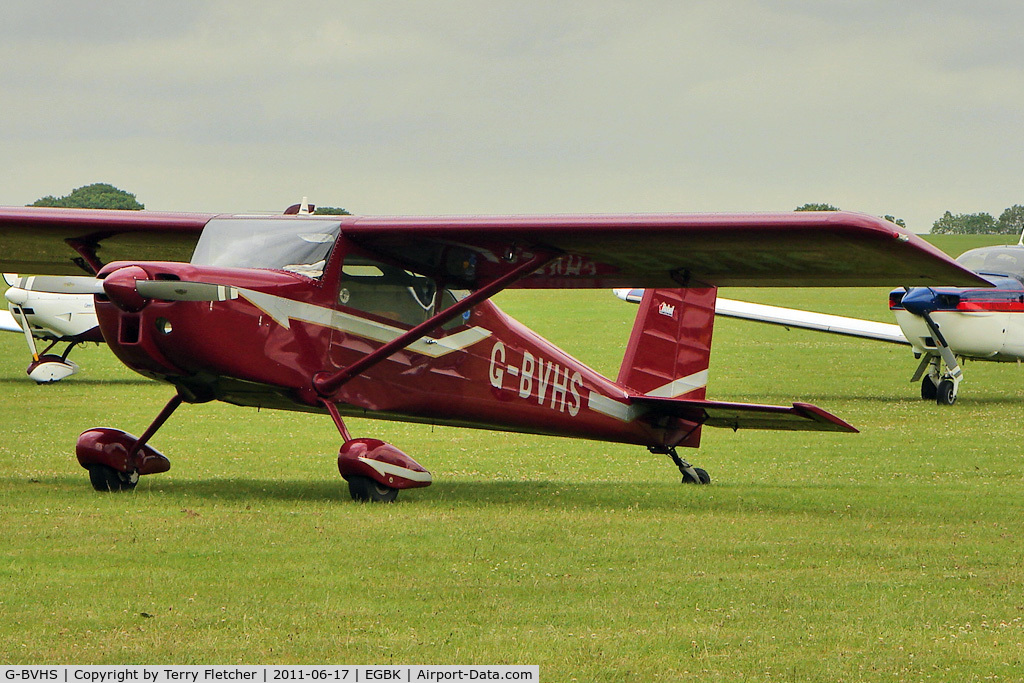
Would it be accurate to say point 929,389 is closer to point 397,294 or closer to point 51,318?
point 397,294

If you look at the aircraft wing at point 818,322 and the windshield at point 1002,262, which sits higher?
the windshield at point 1002,262

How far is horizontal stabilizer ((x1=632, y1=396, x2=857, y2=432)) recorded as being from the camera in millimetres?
10765

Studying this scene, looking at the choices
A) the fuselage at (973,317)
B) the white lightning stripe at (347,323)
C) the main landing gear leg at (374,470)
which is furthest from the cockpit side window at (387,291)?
the fuselage at (973,317)

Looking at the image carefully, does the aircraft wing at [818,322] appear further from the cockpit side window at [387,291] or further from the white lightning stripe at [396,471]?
the white lightning stripe at [396,471]

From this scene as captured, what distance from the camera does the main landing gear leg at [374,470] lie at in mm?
9734

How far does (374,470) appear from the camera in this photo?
974 centimetres

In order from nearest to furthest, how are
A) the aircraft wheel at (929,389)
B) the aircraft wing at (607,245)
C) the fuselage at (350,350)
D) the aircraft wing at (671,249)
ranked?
the fuselage at (350,350), the aircraft wing at (671,249), the aircraft wing at (607,245), the aircraft wheel at (929,389)

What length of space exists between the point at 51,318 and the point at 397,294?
1828 cm

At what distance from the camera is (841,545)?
8.34 meters

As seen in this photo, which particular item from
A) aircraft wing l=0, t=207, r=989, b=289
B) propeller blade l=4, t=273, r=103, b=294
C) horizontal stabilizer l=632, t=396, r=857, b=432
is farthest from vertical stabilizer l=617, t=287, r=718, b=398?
propeller blade l=4, t=273, r=103, b=294

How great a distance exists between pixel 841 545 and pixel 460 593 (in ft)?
9.59

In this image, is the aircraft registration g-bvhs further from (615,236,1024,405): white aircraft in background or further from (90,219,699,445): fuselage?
(615,236,1024,405): white aircraft in background

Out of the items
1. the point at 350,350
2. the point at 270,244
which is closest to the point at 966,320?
the point at 350,350

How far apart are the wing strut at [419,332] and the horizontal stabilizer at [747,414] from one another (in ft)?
7.83
